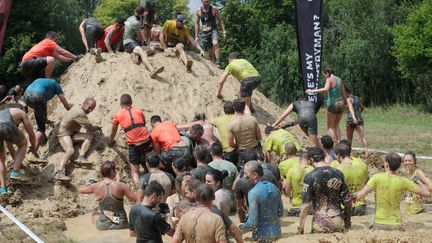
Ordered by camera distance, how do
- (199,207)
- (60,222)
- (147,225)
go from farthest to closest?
1. (60,222)
2. (147,225)
3. (199,207)

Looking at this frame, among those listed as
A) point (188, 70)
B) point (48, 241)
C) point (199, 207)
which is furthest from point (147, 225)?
point (188, 70)

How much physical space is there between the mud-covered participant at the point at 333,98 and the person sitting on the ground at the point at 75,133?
5096mm

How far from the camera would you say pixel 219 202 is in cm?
776

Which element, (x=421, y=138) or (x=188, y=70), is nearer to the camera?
(x=188, y=70)

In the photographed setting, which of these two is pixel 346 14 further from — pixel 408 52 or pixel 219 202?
pixel 219 202

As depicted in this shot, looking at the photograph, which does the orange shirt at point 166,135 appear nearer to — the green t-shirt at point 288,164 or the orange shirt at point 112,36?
the green t-shirt at point 288,164

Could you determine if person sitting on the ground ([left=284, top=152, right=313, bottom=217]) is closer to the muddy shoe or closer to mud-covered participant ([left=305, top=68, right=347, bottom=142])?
mud-covered participant ([left=305, top=68, right=347, bottom=142])

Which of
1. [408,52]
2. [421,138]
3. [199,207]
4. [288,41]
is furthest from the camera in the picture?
[288,41]

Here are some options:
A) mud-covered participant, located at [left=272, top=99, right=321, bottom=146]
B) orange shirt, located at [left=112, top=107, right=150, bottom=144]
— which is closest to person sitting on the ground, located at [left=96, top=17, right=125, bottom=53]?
orange shirt, located at [left=112, top=107, right=150, bottom=144]

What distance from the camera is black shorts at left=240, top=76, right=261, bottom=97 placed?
1288 cm

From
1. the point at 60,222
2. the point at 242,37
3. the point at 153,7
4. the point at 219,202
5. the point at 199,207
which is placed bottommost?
the point at 242,37

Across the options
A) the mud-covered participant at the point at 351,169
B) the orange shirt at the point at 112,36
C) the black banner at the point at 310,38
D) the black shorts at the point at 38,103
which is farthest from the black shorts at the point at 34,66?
the mud-covered participant at the point at 351,169

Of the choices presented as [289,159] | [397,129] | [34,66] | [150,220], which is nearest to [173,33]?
[34,66]

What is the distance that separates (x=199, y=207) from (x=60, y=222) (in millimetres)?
4537
